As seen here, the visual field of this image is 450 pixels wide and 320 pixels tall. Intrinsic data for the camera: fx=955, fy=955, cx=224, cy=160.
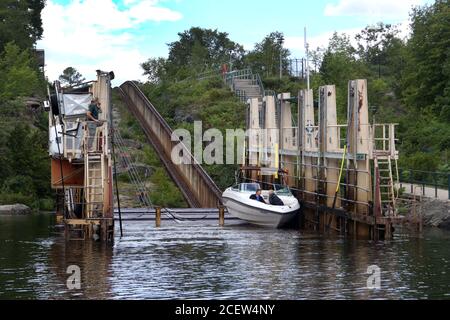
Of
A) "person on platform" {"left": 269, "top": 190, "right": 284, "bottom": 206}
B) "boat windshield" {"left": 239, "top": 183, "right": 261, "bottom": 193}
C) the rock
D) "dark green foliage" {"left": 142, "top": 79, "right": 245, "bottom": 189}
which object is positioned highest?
"dark green foliage" {"left": 142, "top": 79, "right": 245, "bottom": 189}

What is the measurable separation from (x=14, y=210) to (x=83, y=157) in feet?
56.3

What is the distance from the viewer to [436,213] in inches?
1780

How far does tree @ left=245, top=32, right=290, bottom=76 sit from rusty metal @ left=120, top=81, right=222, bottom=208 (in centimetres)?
1516

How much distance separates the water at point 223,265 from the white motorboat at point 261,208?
181 centimetres

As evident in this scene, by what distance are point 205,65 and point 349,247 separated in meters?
66.8

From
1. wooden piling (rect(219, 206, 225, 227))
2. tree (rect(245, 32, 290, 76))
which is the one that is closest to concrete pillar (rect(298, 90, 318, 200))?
wooden piling (rect(219, 206, 225, 227))

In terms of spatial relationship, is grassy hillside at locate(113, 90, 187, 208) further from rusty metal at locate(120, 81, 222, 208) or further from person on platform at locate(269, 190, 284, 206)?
person on platform at locate(269, 190, 284, 206)

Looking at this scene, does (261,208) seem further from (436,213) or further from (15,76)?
(15,76)

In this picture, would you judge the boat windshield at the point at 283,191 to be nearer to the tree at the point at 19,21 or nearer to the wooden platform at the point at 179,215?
the wooden platform at the point at 179,215

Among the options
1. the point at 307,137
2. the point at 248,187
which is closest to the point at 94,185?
the point at 248,187

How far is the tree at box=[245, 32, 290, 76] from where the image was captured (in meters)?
92.4

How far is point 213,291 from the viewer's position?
2597 cm

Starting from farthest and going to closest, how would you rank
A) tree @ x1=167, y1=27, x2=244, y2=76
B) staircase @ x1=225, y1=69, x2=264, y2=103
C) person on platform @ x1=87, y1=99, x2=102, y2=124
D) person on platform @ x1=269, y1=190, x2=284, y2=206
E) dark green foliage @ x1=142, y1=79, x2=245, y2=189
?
tree @ x1=167, y1=27, x2=244, y2=76 < staircase @ x1=225, y1=69, x2=264, y2=103 < dark green foliage @ x1=142, y1=79, x2=245, y2=189 < person on platform @ x1=269, y1=190, x2=284, y2=206 < person on platform @ x1=87, y1=99, x2=102, y2=124
